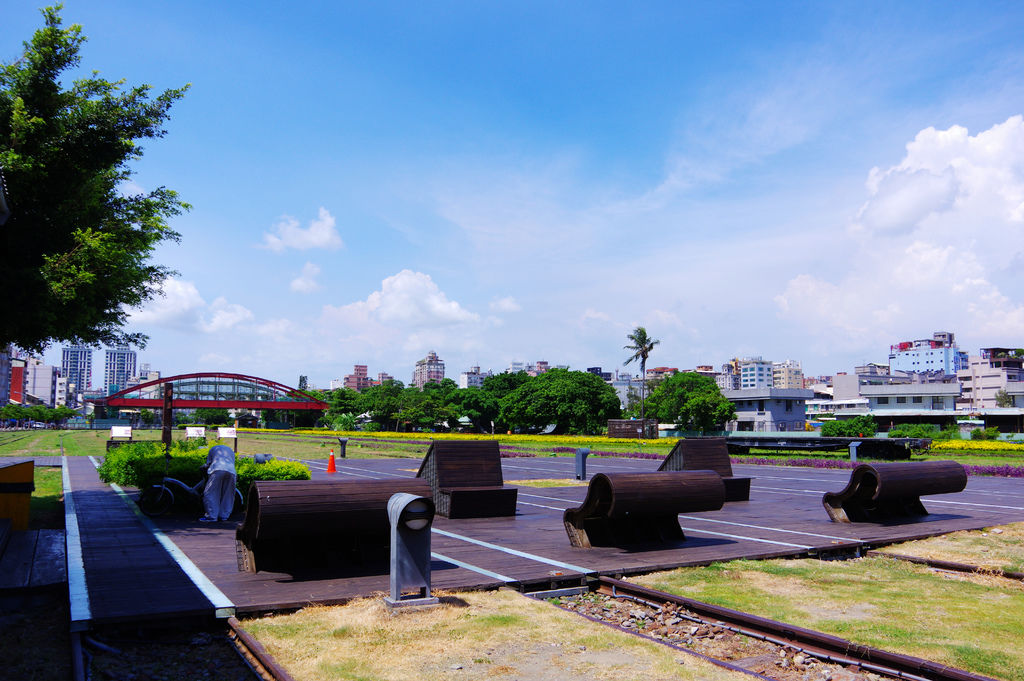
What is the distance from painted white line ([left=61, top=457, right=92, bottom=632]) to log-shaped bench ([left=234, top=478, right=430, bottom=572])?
1.44m

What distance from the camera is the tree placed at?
8.66 metres

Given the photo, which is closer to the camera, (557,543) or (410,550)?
(410,550)

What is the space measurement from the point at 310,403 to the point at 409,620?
10231 centimetres

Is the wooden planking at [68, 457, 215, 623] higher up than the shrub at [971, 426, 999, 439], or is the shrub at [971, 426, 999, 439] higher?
the wooden planking at [68, 457, 215, 623]

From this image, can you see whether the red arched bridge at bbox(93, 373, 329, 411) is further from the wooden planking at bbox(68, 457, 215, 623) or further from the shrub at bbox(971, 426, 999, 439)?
the wooden planking at bbox(68, 457, 215, 623)

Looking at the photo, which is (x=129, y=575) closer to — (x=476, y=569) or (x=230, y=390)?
(x=476, y=569)

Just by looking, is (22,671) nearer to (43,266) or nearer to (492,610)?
(492,610)

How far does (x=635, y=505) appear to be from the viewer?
855 centimetres

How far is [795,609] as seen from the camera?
20.5 feet

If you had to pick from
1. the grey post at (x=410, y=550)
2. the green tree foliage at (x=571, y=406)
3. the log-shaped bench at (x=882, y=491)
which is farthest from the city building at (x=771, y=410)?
the grey post at (x=410, y=550)

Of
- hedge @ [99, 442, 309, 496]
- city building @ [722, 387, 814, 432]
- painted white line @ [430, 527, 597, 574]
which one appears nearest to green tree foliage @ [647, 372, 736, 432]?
city building @ [722, 387, 814, 432]

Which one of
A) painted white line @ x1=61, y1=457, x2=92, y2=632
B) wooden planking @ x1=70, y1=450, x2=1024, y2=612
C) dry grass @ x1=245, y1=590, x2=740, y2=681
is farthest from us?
wooden planking @ x1=70, y1=450, x2=1024, y2=612

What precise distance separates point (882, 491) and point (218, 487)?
403 inches

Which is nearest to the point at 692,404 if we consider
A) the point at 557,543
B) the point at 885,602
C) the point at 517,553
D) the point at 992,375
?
the point at 557,543
